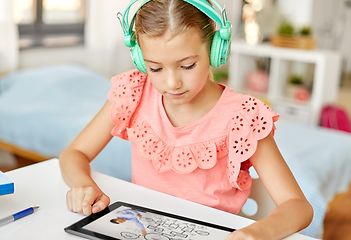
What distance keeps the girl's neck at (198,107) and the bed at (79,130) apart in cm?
80

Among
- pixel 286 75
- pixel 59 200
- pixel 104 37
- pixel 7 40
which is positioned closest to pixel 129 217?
pixel 59 200

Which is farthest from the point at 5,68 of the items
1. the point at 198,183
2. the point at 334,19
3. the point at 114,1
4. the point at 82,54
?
the point at 334,19

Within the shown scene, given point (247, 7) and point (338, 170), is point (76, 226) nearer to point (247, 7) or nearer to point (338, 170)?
point (338, 170)

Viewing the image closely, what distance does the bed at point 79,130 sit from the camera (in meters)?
1.69

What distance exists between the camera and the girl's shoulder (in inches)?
36.7

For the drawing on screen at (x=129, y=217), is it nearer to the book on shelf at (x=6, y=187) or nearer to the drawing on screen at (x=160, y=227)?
the drawing on screen at (x=160, y=227)

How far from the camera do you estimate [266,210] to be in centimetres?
93

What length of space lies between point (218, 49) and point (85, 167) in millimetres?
382

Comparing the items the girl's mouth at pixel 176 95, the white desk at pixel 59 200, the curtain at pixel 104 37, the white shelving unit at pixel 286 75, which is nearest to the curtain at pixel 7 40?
the curtain at pixel 104 37

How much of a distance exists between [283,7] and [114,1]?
1788 millimetres

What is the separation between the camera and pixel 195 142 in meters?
0.87

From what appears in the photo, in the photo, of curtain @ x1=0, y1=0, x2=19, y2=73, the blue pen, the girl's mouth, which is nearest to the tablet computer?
the blue pen

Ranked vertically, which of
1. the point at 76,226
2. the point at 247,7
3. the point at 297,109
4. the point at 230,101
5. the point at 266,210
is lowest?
the point at 297,109

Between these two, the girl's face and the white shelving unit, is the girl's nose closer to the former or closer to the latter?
the girl's face
